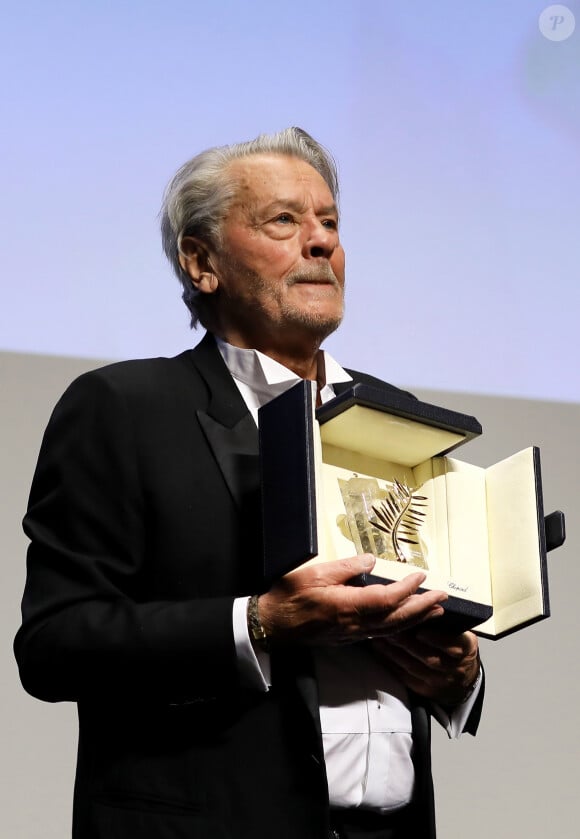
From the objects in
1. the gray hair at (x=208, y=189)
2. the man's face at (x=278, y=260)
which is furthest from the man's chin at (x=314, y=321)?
the gray hair at (x=208, y=189)

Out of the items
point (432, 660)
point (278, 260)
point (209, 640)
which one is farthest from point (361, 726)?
point (278, 260)

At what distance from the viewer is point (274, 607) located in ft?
4.77

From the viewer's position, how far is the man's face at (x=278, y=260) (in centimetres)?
184

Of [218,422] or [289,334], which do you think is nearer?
[218,422]

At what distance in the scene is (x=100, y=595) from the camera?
1543 millimetres

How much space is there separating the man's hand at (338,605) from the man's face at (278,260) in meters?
0.49

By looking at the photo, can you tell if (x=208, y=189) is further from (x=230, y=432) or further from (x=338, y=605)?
(x=338, y=605)

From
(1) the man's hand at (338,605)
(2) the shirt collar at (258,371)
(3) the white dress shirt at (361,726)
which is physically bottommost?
(3) the white dress shirt at (361,726)

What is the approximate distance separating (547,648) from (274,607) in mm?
1472

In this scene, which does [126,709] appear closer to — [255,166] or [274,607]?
[274,607]

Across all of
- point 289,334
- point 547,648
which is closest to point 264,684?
point 289,334

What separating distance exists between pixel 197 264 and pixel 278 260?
0.17 metres

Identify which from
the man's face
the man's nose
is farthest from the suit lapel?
the man's nose

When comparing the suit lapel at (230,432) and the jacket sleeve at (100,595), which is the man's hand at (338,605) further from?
the suit lapel at (230,432)
